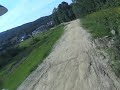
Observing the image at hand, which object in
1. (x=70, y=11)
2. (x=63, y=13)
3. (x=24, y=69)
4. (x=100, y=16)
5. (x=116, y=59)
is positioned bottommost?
(x=70, y=11)

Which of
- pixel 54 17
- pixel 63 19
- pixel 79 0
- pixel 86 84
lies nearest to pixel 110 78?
pixel 86 84

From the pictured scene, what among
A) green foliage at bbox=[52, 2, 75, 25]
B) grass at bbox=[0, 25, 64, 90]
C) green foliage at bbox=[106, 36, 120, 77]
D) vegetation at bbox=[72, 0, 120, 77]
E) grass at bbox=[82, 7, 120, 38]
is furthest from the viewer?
green foliage at bbox=[52, 2, 75, 25]

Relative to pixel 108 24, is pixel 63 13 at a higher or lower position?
lower

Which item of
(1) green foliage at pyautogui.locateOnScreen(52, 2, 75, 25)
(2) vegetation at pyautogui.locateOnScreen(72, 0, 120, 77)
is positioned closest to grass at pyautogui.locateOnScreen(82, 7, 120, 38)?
(2) vegetation at pyautogui.locateOnScreen(72, 0, 120, 77)

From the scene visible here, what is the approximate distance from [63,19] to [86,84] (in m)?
124

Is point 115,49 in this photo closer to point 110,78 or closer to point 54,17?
point 110,78

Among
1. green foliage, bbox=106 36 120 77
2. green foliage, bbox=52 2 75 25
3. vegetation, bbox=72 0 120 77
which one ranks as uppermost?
green foliage, bbox=106 36 120 77

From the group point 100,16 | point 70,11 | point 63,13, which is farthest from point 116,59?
point 70,11

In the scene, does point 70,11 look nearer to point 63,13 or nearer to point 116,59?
point 63,13

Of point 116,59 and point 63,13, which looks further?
point 63,13

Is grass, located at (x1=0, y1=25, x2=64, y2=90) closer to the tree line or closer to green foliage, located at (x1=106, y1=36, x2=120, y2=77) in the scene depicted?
green foliage, located at (x1=106, y1=36, x2=120, y2=77)

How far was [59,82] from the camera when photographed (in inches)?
635

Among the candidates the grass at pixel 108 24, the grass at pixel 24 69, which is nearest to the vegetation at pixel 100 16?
the grass at pixel 108 24

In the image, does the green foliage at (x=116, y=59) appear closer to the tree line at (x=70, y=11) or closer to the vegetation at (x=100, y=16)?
the vegetation at (x=100, y=16)
